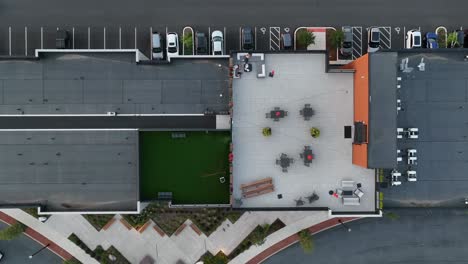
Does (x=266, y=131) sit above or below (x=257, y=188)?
above

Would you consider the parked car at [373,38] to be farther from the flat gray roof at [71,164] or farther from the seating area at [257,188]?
the flat gray roof at [71,164]

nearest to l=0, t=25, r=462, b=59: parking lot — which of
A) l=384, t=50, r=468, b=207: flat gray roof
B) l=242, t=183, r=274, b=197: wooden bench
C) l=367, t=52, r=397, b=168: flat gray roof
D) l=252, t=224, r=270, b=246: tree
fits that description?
l=384, t=50, r=468, b=207: flat gray roof

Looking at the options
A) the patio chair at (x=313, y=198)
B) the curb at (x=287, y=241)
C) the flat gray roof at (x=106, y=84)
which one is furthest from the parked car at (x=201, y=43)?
the curb at (x=287, y=241)

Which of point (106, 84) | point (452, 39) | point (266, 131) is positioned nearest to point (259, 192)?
point (266, 131)

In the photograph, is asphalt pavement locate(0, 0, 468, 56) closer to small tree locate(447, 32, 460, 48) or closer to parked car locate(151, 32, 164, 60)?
parked car locate(151, 32, 164, 60)

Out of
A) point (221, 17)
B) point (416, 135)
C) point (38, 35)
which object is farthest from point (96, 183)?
point (416, 135)

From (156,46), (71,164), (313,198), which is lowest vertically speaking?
(313,198)

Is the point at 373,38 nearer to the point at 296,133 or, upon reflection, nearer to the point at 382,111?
the point at 382,111
